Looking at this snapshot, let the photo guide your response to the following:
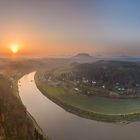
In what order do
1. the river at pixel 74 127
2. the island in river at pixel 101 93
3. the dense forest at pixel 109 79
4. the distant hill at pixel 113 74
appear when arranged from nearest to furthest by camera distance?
the river at pixel 74 127 < the island in river at pixel 101 93 < the dense forest at pixel 109 79 < the distant hill at pixel 113 74

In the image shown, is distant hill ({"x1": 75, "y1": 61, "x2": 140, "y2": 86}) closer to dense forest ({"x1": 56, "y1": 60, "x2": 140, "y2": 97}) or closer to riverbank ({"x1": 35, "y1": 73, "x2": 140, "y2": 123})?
dense forest ({"x1": 56, "y1": 60, "x2": 140, "y2": 97})

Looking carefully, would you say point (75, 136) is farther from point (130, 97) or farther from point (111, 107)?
point (130, 97)

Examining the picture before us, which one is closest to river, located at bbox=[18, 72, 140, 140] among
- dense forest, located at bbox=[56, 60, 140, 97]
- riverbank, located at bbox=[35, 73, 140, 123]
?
riverbank, located at bbox=[35, 73, 140, 123]

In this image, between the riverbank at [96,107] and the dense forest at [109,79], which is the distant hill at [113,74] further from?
the riverbank at [96,107]

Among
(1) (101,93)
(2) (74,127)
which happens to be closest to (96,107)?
(2) (74,127)

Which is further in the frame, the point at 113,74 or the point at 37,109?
the point at 113,74

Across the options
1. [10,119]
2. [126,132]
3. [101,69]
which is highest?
[101,69]

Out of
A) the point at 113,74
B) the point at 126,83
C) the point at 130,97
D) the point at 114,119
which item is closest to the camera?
the point at 114,119

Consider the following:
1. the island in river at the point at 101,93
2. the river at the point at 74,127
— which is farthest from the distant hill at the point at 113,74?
the river at the point at 74,127

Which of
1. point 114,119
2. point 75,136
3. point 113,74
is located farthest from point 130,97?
point 75,136
